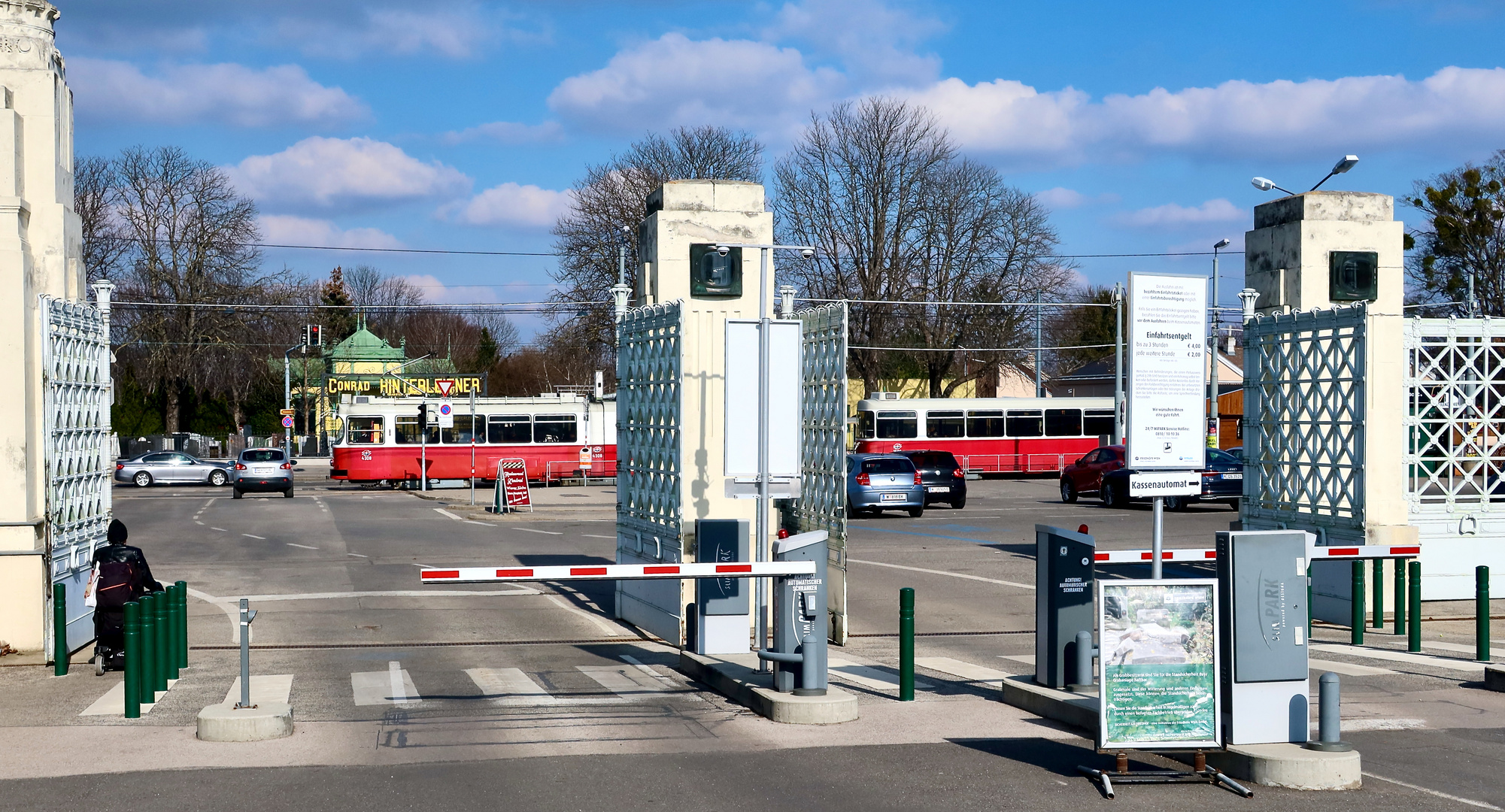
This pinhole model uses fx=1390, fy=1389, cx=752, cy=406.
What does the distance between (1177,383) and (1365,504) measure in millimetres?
6441

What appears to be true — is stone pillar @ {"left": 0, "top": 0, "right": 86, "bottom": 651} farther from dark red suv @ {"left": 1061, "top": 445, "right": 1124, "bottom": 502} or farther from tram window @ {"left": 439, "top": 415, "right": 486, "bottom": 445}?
tram window @ {"left": 439, "top": 415, "right": 486, "bottom": 445}

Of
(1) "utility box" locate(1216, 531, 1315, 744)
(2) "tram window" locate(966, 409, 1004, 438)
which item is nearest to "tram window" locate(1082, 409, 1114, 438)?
(2) "tram window" locate(966, 409, 1004, 438)

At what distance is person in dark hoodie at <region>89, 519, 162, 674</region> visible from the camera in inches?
485

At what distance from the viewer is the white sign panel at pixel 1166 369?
10.1 meters

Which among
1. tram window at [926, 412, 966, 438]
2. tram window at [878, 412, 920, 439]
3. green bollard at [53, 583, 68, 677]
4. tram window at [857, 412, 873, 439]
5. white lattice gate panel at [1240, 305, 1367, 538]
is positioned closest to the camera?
green bollard at [53, 583, 68, 677]

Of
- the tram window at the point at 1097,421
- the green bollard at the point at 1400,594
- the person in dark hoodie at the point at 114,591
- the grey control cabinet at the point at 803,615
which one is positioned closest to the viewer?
the grey control cabinet at the point at 803,615

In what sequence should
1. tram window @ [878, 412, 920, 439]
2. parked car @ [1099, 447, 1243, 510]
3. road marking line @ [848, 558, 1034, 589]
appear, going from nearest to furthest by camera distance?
road marking line @ [848, 558, 1034, 589], parked car @ [1099, 447, 1243, 510], tram window @ [878, 412, 920, 439]

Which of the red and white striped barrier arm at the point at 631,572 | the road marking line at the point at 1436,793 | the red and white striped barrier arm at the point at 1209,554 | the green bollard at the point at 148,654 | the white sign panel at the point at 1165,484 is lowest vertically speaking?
the road marking line at the point at 1436,793

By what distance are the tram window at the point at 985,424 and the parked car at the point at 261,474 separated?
959 inches

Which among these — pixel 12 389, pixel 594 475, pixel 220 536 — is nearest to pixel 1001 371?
pixel 594 475

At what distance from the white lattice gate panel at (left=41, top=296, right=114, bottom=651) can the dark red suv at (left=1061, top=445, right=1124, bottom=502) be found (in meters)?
27.9

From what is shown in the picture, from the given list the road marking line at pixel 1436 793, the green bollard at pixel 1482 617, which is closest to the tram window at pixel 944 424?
the green bollard at pixel 1482 617

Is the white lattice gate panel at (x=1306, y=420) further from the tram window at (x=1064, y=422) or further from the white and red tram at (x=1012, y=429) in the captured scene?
the tram window at (x=1064, y=422)

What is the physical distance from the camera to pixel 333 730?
31.4ft
